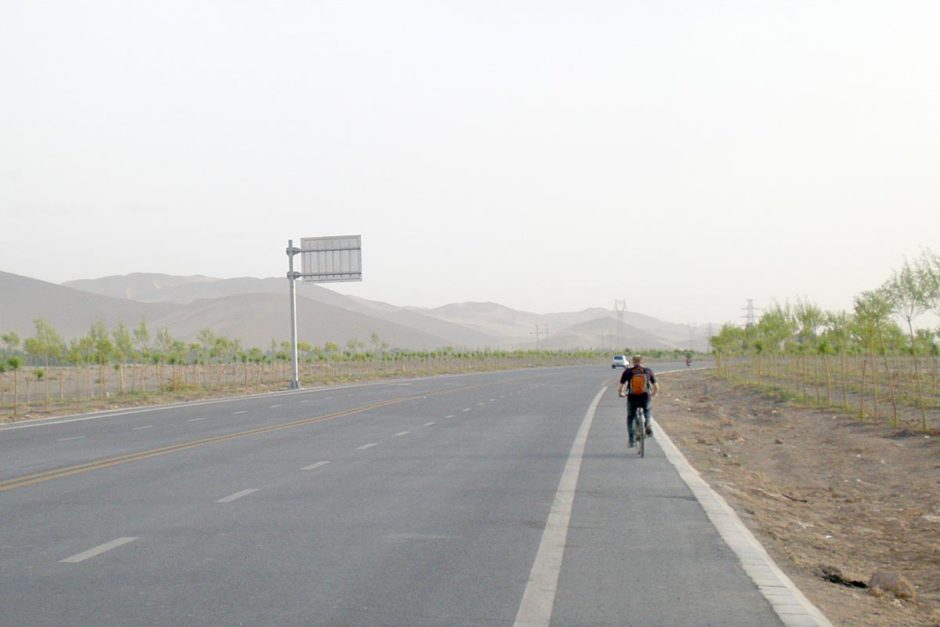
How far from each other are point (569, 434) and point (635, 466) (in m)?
7.53

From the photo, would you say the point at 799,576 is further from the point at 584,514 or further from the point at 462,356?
the point at 462,356

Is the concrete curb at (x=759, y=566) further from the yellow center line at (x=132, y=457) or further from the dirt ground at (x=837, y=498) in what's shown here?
the yellow center line at (x=132, y=457)

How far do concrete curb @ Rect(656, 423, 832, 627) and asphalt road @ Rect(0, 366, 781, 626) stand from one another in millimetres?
128

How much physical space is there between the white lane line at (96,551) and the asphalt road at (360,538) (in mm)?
29

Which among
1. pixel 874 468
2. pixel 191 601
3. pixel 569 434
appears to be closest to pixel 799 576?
pixel 191 601

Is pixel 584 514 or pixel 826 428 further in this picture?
pixel 826 428

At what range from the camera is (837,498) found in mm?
16812

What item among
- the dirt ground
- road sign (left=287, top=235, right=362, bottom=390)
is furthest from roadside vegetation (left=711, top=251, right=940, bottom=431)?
road sign (left=287, top=235, right=362, bottom=390)

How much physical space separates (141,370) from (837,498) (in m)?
52.5

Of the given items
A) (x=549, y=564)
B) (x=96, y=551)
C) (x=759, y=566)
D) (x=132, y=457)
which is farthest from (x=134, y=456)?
(x=759, y=566)

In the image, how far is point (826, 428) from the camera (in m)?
28.8

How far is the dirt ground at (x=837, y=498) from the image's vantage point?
8.95 meters

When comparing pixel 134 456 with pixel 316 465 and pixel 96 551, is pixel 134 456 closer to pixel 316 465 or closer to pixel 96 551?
pixel 316 465

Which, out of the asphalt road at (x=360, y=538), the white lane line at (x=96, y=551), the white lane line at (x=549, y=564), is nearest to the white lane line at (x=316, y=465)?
the asphalt road at (x=360, y=538)
